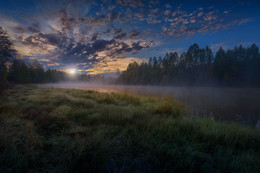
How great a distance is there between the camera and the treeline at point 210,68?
3397 cm

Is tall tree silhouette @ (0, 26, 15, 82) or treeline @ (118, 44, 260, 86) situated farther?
treeline @ (118, 44, 260, 86)

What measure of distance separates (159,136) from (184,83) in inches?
1699

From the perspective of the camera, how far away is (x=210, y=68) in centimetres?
3497

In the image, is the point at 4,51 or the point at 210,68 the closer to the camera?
the point at 4,51

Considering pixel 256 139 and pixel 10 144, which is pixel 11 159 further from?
pixel 256 139

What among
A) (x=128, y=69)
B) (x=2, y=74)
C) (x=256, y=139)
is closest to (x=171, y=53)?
(x=128, y=69)

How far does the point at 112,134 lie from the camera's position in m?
3.00

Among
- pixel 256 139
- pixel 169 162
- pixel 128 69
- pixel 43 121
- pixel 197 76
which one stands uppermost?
pixel 128 69

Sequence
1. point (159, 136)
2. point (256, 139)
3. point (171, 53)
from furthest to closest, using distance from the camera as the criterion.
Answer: point (171, 53) → point (256, 139) → point (159, 136)

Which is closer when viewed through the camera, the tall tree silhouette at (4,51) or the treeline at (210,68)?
the tall tree silhouette at (4,51)

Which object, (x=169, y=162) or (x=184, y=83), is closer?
(x=169, y=162)

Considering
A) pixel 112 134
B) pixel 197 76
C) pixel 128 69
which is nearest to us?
pixel 112 134

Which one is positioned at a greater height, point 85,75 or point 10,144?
point 85,75

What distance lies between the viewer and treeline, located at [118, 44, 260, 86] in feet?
111
